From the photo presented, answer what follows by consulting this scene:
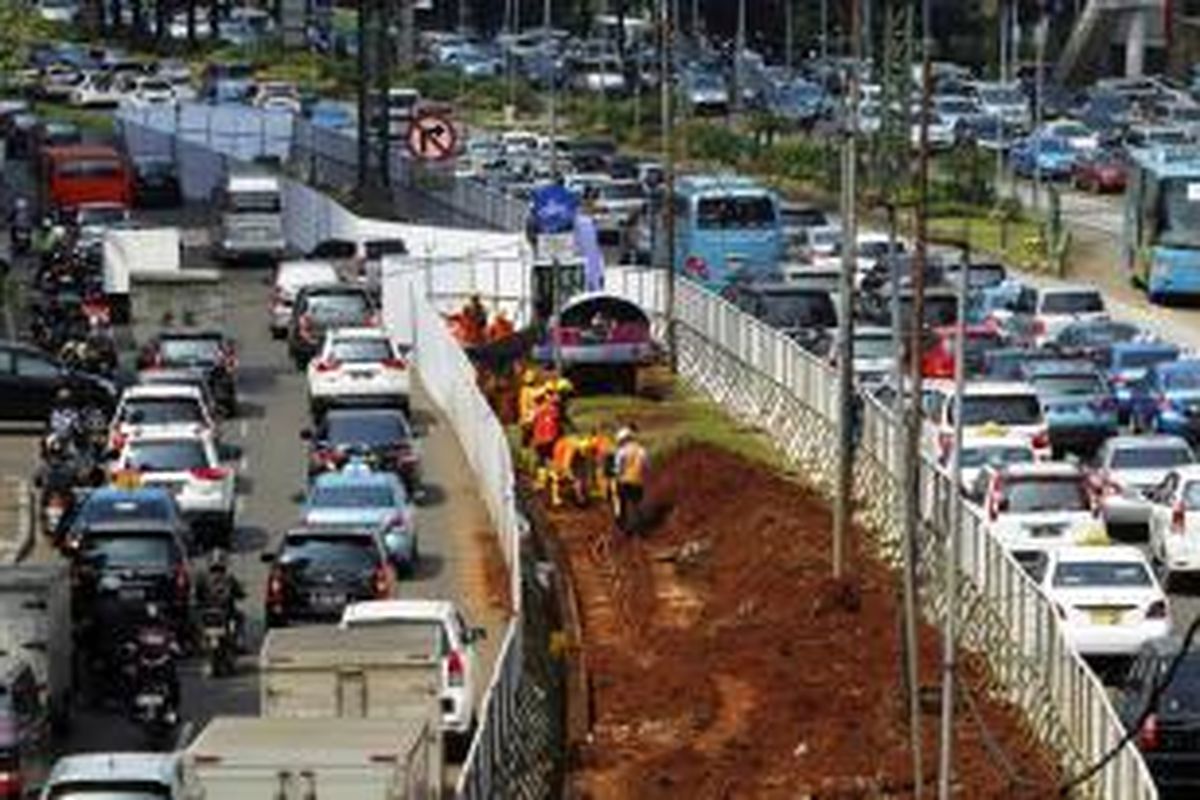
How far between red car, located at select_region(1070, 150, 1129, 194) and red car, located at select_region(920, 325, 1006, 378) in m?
45.9

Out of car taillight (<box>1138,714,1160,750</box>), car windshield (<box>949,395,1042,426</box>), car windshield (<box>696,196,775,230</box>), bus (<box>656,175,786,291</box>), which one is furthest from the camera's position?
car windshield (<box>696,196,775,230</box>)

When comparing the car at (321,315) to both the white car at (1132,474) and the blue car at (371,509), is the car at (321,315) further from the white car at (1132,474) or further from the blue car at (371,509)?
the white car at (1132,474)

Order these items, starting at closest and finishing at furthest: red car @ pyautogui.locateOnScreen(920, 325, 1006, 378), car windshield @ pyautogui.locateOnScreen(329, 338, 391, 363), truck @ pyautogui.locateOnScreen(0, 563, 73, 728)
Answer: truck @ pyautogui.locateOnScreen(0, 563, 73, 728)
red car @ pyautogui.locateOnScreen(920, 325, 1006, 378)
car windshield @ pyautogui.locateOnScreen(329, 338, 391, 363)

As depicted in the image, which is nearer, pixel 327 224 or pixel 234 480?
pixel 234 480

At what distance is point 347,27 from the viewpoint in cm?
16750

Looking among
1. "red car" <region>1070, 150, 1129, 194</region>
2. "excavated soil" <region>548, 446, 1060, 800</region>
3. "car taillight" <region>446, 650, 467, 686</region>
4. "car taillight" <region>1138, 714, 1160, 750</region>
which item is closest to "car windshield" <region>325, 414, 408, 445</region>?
"excavated soil" <region>548, 446, 1060, 800</region>

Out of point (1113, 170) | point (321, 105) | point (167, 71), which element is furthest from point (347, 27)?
point (1113, 170)

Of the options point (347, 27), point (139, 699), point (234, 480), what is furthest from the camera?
point (347, 27)

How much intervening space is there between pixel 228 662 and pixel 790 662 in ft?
17.3

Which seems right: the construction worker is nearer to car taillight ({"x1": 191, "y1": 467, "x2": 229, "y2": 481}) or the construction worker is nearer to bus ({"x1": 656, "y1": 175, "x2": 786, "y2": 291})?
car taillight ({"x1": 191, "y1": 467, "x2": 229, "y2": 481})

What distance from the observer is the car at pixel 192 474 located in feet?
152

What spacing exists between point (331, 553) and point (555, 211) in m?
23.1

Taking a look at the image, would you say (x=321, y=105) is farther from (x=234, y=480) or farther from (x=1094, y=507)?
(x=1094, y=507)

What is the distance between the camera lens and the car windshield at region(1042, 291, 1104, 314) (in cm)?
6762
